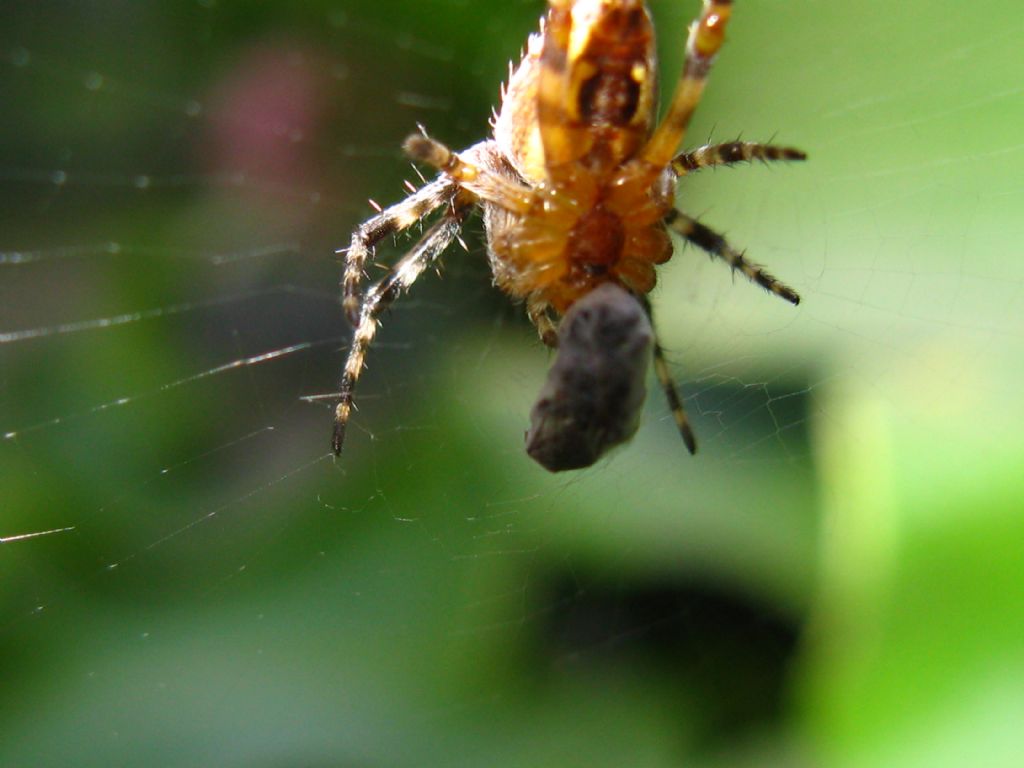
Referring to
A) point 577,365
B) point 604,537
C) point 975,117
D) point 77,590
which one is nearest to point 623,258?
point 577,365

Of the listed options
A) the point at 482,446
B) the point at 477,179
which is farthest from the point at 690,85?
the point at 482,446

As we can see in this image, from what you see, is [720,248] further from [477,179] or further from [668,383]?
[477,179]

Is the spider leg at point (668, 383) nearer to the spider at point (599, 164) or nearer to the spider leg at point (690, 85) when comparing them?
the spider at point (599, 164)

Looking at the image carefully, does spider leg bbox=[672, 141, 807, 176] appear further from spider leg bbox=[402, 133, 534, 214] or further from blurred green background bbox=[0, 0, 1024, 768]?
blurred green background bbox=[0, 0, 1024, 768]

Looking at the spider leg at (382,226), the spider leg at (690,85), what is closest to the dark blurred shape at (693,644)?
the spider leg at (382,226)

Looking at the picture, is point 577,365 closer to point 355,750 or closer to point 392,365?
point 355,750

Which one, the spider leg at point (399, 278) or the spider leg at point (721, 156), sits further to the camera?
the spider leg at point (399, 278)
